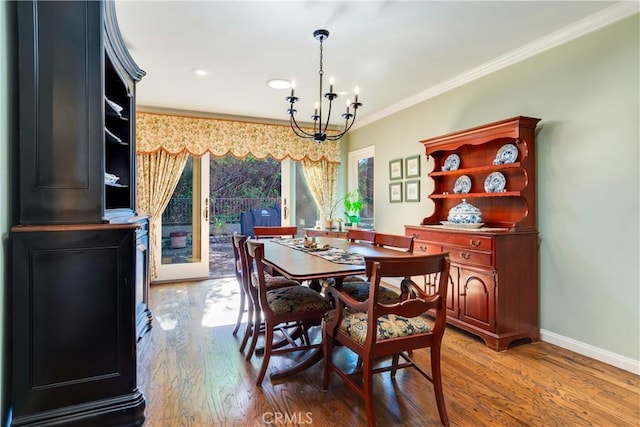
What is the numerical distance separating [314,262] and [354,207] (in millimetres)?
3151

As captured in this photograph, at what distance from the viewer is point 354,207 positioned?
5285mm

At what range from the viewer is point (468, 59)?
317 cm

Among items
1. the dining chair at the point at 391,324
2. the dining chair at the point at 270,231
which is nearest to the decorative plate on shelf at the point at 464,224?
the dining chair at the point at 391,324

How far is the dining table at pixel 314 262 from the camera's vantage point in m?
1.91

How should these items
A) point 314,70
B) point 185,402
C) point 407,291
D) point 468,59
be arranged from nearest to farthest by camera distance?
point 185,402, point 407,291, point 468,59, point 314,70

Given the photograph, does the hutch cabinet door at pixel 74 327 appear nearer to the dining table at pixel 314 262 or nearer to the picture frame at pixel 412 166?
the dining table at pixel 314 262

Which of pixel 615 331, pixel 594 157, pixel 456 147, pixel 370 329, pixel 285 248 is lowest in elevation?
pixel 615 331

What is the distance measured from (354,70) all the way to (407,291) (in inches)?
89.5

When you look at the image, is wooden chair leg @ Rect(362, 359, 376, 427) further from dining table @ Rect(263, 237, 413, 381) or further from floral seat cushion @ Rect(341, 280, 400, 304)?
floral seat cushion @ Rect(341, 280, 400, 304)

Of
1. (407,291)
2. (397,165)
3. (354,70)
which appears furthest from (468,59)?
(407,291)

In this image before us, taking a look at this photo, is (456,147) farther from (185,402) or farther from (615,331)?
(185,402)

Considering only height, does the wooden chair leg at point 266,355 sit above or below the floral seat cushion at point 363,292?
below

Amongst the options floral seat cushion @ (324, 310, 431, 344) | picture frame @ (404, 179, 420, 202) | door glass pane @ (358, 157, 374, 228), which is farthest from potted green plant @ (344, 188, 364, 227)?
floral seat cushion @ (324, 310, 431, 344)

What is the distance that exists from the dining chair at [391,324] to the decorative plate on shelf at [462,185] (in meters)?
1.88
